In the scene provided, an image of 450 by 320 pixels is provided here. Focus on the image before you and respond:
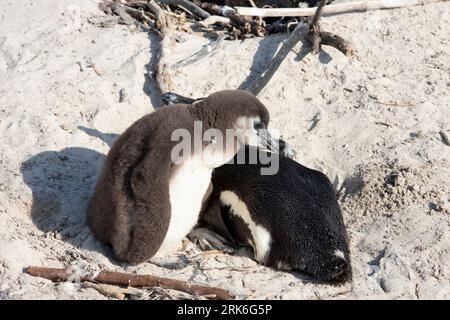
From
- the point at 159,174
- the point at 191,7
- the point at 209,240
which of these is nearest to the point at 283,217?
the point at 209,240

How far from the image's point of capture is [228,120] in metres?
5.19

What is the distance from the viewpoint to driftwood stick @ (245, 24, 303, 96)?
6918 mm

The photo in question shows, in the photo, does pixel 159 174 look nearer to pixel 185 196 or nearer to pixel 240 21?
pixel 185 196

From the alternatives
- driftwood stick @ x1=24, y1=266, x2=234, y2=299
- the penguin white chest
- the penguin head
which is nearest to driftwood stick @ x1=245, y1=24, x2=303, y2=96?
the penguin head

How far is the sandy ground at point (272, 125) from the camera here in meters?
5.21

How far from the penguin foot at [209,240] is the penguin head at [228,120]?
23.9 inches

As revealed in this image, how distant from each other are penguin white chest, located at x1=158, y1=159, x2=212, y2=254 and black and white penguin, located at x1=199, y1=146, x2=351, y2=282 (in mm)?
280

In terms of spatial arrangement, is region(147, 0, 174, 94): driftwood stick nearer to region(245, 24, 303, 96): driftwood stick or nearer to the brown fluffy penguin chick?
region(245, 24, 303, 96): driftwood stick

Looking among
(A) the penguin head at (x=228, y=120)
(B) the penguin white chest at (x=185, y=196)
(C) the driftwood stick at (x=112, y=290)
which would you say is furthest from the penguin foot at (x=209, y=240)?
(C) the driftwood stick at (x=112, y=290)

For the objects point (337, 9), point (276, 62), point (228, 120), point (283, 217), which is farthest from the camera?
point (337, 9)

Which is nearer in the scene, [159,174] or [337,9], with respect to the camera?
[159,174]

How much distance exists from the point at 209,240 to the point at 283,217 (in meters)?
0.57

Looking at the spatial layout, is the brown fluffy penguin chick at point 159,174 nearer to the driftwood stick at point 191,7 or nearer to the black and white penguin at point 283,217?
the black and white penguin at point 283,217

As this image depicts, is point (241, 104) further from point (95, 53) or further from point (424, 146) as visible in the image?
point (95, 53)
